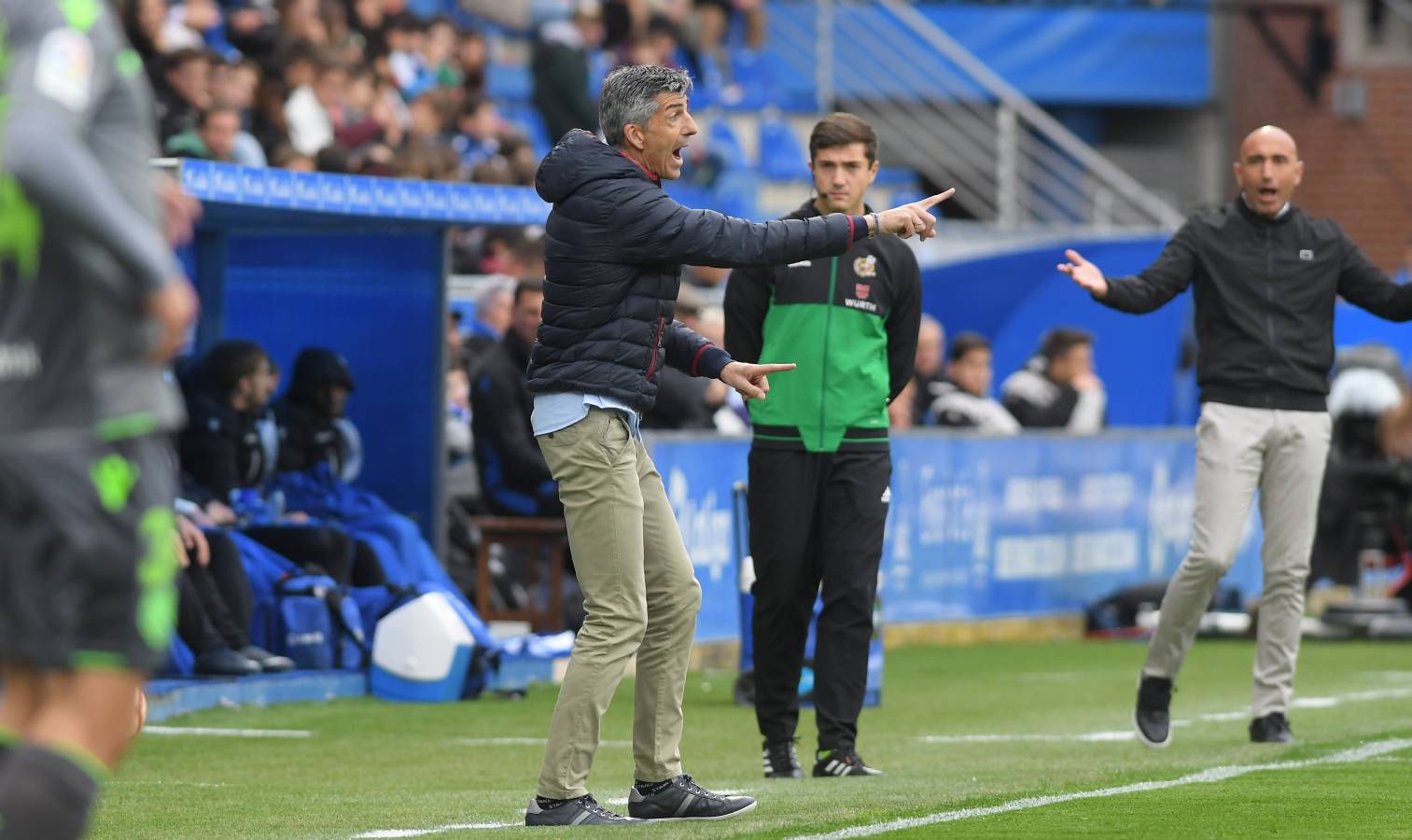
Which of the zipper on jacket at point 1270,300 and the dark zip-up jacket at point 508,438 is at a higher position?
the zipper on jacket at point 1270,300

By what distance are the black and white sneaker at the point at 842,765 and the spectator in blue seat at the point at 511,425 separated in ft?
16.3

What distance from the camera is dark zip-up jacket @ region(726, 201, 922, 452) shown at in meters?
8.52

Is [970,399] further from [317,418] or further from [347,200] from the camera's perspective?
[347,200]

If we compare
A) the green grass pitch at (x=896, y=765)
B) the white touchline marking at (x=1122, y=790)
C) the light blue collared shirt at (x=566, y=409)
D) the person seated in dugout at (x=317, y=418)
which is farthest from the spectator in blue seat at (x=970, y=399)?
the light blue collared shirt at (x=566, y=409)

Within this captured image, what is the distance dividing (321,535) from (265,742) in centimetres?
252

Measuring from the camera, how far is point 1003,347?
19.9 meters

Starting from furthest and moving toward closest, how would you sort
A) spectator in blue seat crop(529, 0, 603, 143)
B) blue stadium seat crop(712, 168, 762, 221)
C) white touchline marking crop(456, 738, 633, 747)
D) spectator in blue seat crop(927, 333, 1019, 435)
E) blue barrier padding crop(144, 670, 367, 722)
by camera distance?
1. blue stadium seat crop(712, 168, 762, 221)
2. spectator in blue seat crop(529, 0, 603, 143)
3. spectator in blue seat crop(927, 333, 1019, 435)
4. blue barrier padding crop(144, 670, 367, 722)
5. white touchline marking crop(456, 738, 633, 747)

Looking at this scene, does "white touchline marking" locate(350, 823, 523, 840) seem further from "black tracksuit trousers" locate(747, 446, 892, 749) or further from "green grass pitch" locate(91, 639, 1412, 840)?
"black tracksuit trousers" locate(747, 446, 892, 749)

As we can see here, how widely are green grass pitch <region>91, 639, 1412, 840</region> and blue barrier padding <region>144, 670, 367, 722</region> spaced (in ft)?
0.46

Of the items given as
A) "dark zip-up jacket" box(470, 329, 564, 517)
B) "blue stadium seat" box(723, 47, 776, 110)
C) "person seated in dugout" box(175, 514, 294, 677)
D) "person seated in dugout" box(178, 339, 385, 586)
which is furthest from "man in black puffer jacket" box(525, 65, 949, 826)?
"blue stadium seat" box(723, 47, 776, 110)

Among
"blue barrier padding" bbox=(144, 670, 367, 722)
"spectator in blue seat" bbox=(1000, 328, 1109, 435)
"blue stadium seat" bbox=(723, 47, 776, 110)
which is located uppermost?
"blue stadium seat" bbox=(723, 47, 776, 110)

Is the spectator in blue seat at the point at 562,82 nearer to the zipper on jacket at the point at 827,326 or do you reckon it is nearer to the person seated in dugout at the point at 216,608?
the person seated in dugout at the point at 216,608

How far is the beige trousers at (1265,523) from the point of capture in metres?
9.27

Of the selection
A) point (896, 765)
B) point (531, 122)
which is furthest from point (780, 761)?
point (531, 122)
